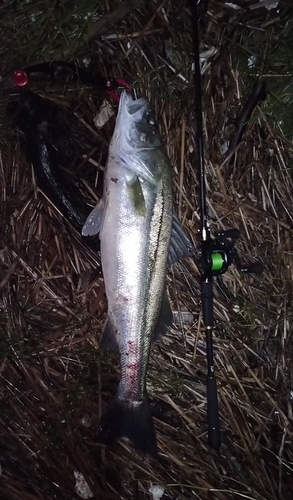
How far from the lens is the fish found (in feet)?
7.41

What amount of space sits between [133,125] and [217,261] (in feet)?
2.71

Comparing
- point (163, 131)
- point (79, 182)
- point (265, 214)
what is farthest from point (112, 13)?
point (265, 214)

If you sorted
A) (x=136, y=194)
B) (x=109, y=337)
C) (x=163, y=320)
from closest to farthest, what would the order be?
(x=136, y=194) < (x=109, y=337) < (x=163, y=320)

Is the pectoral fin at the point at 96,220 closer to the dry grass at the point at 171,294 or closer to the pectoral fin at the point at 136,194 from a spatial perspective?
the pectoral fin at the point at 136,194

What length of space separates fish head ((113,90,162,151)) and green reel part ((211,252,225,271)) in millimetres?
651

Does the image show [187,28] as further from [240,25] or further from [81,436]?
[81,436]

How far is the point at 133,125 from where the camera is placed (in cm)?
227

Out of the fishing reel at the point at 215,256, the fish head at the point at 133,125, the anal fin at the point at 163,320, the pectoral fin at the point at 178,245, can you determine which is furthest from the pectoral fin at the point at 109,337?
the fish head at the point at 133,125

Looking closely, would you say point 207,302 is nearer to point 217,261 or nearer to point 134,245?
point 217,261

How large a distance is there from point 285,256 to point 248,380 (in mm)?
790

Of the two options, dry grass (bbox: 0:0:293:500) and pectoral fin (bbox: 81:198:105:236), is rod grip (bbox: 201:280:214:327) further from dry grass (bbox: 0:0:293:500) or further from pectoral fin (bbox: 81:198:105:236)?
pectoral fin (bbox: 81:198:105:236)

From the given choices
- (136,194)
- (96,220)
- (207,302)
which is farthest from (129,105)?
(207,302)

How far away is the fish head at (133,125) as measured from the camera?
226 cm

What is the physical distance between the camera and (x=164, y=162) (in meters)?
2.33
